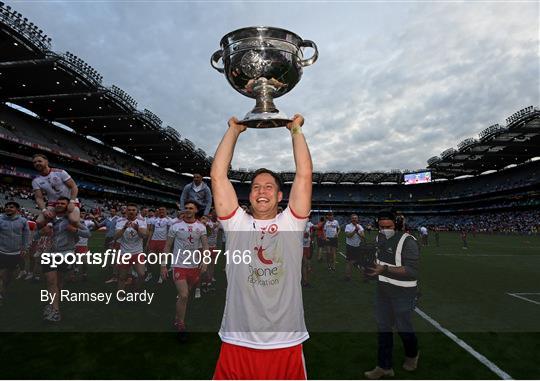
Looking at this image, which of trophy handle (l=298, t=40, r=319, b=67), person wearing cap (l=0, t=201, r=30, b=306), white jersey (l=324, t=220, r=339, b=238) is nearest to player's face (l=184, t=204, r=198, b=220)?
person wearing cap (l=0, t=201, r=30, b=306)

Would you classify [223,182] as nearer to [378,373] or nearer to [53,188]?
[378,373]

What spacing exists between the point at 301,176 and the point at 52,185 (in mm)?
5442

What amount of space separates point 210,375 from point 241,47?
3603 mm

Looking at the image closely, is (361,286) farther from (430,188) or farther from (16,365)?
(430,188)

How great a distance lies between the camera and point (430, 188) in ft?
264

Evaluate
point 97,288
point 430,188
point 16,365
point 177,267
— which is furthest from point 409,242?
point 430,188

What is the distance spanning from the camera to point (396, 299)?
3.82 meters

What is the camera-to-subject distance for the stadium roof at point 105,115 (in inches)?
1005

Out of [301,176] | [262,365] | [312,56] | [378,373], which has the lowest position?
[378,373]

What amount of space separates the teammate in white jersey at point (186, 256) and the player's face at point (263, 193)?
359 centimetres

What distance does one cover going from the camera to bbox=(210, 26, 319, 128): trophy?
2436 mm

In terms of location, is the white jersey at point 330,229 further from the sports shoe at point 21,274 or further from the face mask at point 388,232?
the sports shoe at point 21,274

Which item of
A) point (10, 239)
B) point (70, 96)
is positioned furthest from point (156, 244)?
point (70, 96)

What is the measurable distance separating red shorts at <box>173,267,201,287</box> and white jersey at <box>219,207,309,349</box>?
339 centimetres
